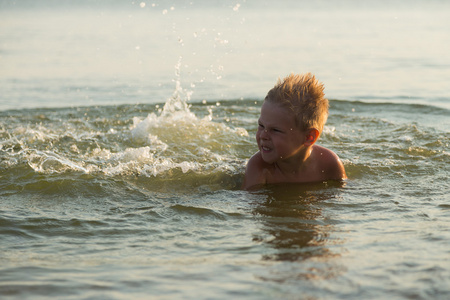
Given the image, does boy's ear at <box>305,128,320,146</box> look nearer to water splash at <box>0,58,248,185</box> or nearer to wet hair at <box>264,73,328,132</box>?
wet hair at <box>264,73,328,132</box>

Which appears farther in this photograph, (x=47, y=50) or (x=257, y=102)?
(x=47, y=50)

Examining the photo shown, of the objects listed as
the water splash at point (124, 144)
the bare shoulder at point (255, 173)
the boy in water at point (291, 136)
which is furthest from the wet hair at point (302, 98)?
the water splash at point (124, 144)

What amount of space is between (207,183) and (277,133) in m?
0.93

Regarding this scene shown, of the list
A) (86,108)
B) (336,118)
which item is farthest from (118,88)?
(336,118)

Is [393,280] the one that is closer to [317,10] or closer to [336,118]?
[336,118]

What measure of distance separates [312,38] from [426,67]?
15.6ft

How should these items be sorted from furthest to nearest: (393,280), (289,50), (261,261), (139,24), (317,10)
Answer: (317,10) < (139,24) < (289,50) < (261,261) < (393,280)

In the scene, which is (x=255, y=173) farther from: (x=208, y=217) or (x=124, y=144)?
(x=124, y=144)

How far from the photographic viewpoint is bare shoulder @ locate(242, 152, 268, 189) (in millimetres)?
5371

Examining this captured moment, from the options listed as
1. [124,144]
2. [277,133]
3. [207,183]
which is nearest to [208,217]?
[277,133]

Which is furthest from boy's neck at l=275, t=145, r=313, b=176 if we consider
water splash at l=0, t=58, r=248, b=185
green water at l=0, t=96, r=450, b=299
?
water splash at l=0, t=58, r=248, b=185

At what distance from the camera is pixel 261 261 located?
11.3 ft

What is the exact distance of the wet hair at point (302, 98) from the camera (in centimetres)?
508

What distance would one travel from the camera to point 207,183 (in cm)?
566
